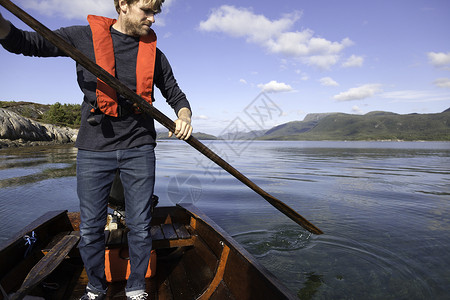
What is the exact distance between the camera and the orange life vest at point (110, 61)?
7.32ft

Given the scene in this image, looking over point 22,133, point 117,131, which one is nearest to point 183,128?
point 117,131

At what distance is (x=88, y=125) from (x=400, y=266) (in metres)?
5.28

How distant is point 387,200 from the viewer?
9.09 m

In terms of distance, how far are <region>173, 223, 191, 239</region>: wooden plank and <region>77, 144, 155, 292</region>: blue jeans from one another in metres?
1.09

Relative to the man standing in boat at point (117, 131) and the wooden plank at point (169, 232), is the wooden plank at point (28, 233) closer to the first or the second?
the man standing in boat at point (117, 131)

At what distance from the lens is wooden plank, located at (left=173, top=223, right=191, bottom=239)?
143 inches

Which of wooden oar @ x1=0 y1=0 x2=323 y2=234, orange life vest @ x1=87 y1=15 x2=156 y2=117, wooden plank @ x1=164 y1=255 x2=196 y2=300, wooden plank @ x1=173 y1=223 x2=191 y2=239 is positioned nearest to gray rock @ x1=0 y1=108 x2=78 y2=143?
wooden plank @ x1=173 y1=223 x2=191 y2=239

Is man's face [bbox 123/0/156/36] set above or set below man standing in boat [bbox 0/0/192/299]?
above

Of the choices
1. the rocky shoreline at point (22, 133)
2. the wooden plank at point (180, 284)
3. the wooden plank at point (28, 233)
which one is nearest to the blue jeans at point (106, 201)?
the wooden plank at point (180, 284)

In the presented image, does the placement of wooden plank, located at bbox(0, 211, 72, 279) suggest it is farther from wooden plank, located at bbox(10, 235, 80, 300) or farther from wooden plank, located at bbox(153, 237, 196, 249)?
wooden plank, located at bbox(153, 237, 196, 249)

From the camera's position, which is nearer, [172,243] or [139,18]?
[139,18]

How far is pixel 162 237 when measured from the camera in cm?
345

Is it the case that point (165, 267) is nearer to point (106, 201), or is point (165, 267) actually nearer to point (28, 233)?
point (106, 201)

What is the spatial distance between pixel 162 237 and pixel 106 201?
125 cm
